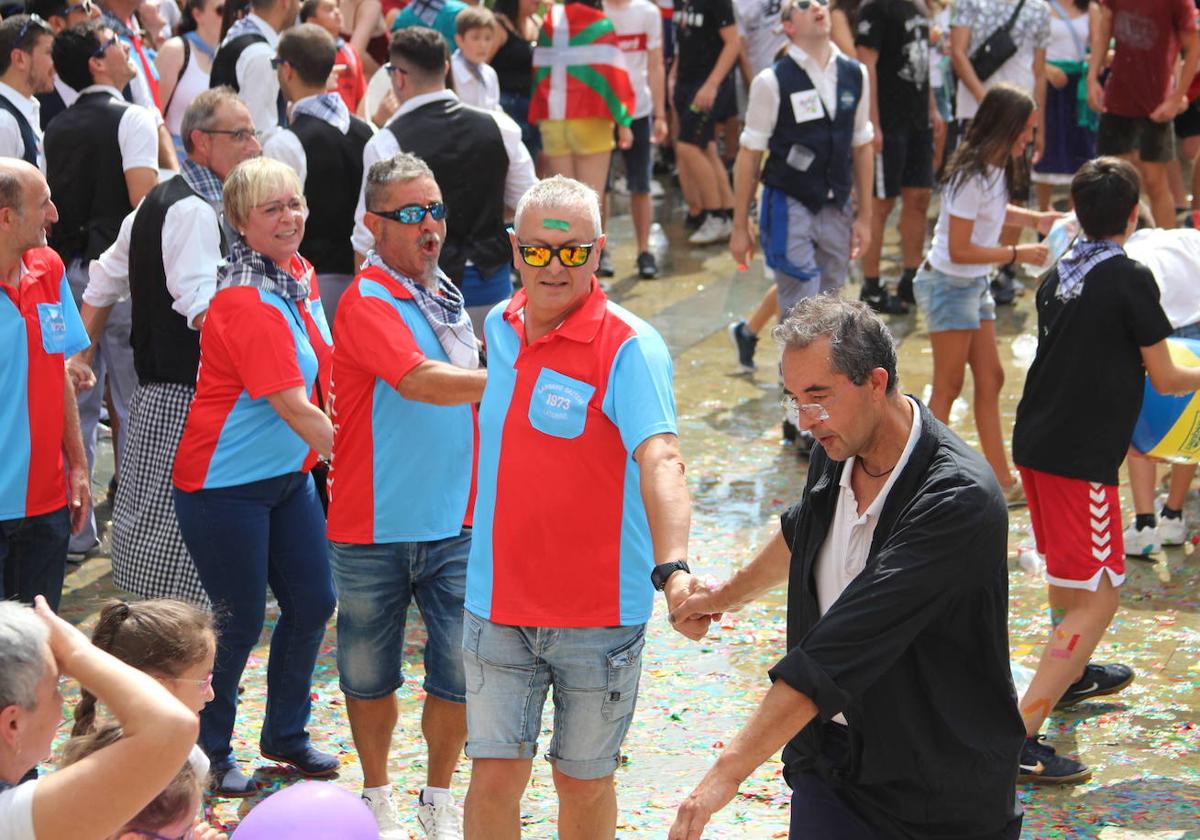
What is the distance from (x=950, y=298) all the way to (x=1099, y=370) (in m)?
2.30

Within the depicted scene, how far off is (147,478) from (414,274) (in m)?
1.50

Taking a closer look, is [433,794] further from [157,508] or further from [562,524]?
[157,508]

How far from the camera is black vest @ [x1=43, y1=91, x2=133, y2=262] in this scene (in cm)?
689

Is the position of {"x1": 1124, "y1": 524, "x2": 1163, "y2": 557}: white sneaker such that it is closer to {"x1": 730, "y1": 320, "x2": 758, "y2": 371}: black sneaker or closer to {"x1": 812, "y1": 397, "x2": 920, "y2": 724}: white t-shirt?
{"x1": 730, "y1": 320, "x2": 758, "y2": 371}: black sneaker

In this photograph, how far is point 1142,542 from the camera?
695 cm

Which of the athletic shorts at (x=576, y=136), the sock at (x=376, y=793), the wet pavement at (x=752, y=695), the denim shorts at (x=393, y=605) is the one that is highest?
the athletic shorts at (x=576, y=136)

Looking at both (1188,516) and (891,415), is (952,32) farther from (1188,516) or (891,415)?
(891,415)

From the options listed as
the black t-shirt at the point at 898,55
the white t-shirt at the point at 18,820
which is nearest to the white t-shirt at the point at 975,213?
the black t-shirt at the point at 898,55

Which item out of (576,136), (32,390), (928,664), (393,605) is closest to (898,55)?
(576,136)

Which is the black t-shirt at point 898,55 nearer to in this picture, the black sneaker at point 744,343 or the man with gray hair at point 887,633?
the black sneaker at point 744,343

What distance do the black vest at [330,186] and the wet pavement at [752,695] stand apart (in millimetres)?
1706

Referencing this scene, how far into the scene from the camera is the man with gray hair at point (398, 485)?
4672mm

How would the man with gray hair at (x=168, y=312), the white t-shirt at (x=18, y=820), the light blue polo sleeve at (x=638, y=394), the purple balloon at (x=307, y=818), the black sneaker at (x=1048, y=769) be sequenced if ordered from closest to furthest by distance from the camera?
1. the white t-shirt at (x=18, y=820)
2. the purple balloon at (x=307, y=818)
3. the light blue polo sleeve at (x=638, y=394)
4. the black sneaker at (x=1048, y=769)
5. the man with gray hair at (x=168, y=312)

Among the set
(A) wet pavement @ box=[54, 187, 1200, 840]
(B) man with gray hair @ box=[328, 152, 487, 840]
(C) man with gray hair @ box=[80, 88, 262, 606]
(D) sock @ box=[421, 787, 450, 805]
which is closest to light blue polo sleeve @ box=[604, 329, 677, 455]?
(B) man with gray hair @ box=[328, 152, 487, 840]
